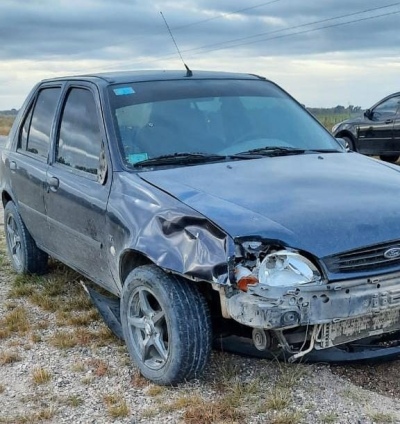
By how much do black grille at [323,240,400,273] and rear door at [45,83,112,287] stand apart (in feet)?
5.07

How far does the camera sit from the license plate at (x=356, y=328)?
349 cm

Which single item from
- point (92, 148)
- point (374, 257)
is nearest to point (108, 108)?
point (92, 148)

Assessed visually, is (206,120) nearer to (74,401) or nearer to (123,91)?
(123,91)

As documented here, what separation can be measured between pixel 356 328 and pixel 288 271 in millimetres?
494

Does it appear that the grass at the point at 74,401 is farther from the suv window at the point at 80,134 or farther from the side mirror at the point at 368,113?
the side mirror at the point at 368,113

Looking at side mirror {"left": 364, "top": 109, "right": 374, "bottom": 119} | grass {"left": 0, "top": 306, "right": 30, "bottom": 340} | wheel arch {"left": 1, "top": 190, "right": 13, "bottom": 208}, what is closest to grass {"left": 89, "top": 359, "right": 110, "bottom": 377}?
grass {"left": 0, "top": 306, "right": 30, "bottom": 340}

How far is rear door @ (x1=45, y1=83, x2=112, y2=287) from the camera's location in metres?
4.46

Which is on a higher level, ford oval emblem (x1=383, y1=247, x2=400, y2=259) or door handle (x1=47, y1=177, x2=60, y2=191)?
door handle (x1=47, y1=177, x2=60, y2=191)

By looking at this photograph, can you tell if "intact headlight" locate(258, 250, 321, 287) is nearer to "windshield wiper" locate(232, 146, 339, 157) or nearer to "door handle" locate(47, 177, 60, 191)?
"windshield wiper" locate(232, 146, 339, 157)

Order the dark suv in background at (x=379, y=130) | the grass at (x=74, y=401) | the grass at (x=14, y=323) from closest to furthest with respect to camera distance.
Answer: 1. the grass at (x=74, y=401)
2. the grass at (x=14, y=323)
3. the dark suv in background at (x=379, y=130)

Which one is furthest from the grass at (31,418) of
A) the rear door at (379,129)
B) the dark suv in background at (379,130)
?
the rear door at (379,129)

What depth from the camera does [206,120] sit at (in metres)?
4.78

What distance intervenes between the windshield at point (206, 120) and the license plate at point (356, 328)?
154 cm

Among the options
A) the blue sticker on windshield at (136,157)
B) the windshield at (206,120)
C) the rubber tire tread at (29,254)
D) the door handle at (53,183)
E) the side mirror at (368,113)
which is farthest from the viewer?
the side mirror at (368,113)
